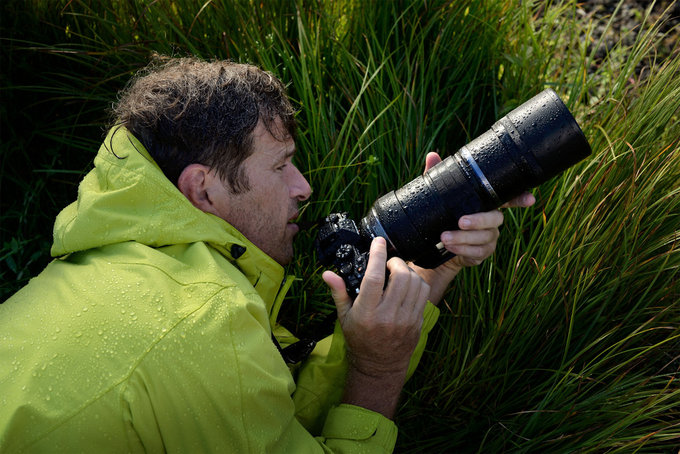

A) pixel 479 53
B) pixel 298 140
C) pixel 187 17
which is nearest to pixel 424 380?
pixel 298 140

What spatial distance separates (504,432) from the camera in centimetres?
222

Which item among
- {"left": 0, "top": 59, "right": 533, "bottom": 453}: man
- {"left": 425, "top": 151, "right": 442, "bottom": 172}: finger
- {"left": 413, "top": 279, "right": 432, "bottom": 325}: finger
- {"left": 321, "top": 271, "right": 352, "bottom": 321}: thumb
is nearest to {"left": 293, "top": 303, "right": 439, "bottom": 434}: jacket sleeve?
{"left": 0, "top": 59, "right": 533, "bottom": 453}: man

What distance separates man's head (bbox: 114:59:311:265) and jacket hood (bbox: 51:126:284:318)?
6.8 inches

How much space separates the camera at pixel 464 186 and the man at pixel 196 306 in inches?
3.2

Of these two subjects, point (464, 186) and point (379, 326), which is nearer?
point (379, 326)

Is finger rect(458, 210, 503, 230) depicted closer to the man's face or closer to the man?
the man

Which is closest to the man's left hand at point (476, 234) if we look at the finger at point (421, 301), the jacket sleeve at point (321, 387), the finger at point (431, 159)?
the finger at point (421, 301)

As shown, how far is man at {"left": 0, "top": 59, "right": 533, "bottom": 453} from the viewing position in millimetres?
1461

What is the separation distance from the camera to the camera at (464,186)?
72.6 inches

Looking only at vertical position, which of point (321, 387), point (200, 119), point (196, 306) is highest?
point (200, 119)

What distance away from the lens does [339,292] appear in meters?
1.92

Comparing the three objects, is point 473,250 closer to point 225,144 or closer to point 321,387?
point 321,387

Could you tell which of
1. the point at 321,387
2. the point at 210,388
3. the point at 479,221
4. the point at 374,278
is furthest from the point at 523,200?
the point at 210,388

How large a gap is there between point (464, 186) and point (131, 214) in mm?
1034
